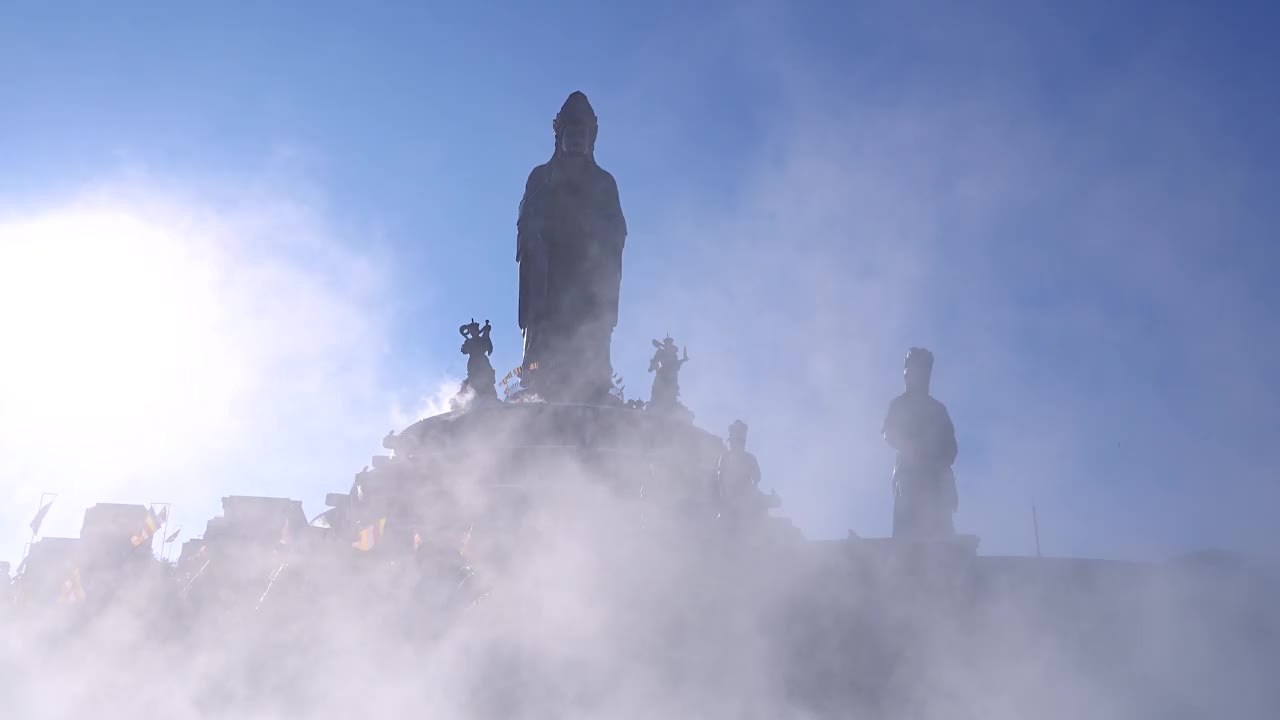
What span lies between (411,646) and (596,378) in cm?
730

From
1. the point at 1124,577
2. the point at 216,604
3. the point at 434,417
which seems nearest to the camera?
the point at 1124,577

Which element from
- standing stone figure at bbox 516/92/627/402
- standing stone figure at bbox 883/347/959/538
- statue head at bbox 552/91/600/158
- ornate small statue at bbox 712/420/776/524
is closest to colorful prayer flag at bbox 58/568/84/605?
standing stone figure at bbox 516/92/627/402

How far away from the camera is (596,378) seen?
54.0 feet

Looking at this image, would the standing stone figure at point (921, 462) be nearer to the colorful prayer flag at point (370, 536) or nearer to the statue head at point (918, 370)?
the statue head at point (918, 370)

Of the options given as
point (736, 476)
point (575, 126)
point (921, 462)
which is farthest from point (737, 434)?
point (575, 126)

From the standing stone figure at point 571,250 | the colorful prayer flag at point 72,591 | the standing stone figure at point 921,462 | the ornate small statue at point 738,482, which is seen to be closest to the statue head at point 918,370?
the standing stone figure at point 921,462

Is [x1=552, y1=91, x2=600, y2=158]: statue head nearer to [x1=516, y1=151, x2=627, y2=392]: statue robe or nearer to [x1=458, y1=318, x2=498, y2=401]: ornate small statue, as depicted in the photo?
[x1=516, y1=151, x2=627, y2=392]: statue robe

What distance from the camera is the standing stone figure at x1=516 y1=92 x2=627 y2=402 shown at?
17250 mm

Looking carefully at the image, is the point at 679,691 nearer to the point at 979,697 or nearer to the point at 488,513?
the point at 979,697

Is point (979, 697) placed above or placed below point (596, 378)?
below

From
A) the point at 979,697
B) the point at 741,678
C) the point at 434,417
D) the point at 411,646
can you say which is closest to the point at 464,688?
the point at 411,646

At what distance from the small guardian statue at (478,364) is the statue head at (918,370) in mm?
6843

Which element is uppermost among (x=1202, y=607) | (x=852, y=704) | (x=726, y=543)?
(x=726, y=543)

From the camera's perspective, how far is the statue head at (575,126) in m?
17.8
